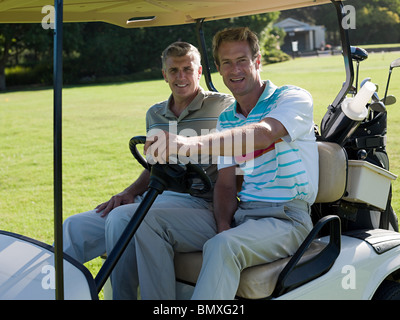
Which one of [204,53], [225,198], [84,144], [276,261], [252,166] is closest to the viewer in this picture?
[276,261]

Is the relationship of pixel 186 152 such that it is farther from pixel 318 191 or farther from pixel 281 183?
pixel 318 191

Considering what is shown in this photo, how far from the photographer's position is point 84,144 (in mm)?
9812

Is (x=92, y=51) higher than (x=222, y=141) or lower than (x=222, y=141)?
higher

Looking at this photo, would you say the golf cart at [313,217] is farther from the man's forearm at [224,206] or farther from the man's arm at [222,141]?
the man's forearm at [224,206]

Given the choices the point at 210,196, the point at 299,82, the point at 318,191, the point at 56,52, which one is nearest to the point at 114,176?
the point at 210,196

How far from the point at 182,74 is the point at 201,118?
25 cm

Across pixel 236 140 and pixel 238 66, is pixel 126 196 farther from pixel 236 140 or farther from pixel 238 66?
pixel 236 140

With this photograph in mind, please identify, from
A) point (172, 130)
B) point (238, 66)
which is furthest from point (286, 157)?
point (172, 130)

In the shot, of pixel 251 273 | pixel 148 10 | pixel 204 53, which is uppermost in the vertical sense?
pixel 148 10

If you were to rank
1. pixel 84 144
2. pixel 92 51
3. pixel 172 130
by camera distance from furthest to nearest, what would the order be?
pixel 92 51
pixel 84 144
pixel 172 130

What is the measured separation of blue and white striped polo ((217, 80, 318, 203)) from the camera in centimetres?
221

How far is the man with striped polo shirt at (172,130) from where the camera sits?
8.27ft

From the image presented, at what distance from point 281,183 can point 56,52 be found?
1137 millimetres

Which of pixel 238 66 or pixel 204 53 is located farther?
pixel 204 53
